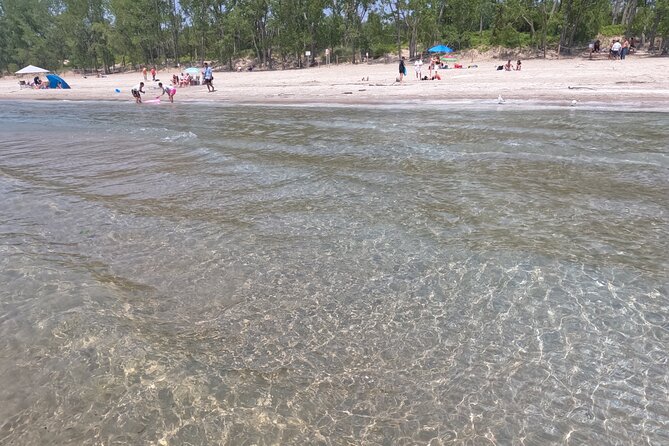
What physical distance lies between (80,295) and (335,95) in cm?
2319

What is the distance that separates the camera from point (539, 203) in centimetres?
719

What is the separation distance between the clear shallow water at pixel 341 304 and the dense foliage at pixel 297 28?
39058 millimetres

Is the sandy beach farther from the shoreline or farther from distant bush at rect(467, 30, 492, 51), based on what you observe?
distant bush at rect(467, 30, 492, 51)

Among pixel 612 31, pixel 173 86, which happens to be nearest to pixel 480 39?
pixel 612 31

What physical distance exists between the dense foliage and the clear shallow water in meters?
39.1

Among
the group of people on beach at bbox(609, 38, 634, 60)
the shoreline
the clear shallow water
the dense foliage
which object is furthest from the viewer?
the dense foliage

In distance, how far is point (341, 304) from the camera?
4.63 metres

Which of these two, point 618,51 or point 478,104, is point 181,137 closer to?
point 478,104

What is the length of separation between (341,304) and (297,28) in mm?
53626

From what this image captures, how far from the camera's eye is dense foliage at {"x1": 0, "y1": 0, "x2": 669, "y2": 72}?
1639 inches

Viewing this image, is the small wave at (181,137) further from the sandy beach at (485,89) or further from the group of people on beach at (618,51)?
the group of people on beach at (618,51)

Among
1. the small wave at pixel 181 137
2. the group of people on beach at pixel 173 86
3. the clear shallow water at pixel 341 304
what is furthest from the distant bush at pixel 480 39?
the clear shallow water at pixel 341 304

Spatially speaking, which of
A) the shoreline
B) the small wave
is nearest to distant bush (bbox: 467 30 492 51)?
the shoreline

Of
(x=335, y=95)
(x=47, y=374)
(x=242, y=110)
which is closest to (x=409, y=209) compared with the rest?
(x=47, y=374)
